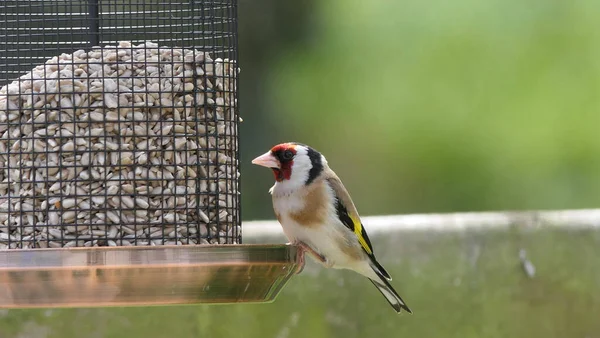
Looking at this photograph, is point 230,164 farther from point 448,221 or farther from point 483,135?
point 483,135

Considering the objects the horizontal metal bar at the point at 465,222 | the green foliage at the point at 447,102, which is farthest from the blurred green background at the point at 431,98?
the horizontal metal bar at the point at 465,222

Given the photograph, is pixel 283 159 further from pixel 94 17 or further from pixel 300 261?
pixel 94 17

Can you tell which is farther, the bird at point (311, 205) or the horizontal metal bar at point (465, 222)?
the horizontal metal bar at point (465, 222)

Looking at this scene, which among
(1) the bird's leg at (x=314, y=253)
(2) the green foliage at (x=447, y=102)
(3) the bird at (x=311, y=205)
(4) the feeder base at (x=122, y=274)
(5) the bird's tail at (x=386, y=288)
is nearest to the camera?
(4) the feeder base at (x=122, y=274)

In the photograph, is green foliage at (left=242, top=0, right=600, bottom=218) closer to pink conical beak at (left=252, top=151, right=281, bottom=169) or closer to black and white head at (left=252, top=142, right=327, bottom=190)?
black and white head at (left=252, top=142, right=327, bottom=190)

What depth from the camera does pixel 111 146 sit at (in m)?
5.37

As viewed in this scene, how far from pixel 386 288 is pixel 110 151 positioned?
2.55 meters

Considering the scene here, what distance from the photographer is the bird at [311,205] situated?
21.1ft

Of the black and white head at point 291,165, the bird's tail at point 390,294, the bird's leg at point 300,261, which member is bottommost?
the bird's tail at point 390,294

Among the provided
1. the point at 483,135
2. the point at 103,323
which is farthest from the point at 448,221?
the point at 483,135

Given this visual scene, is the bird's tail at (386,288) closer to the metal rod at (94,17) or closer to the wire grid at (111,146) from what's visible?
the wire grid at (111,146)

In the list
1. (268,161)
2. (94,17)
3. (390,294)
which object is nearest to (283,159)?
(268,161)

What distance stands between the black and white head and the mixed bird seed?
36.5 inches

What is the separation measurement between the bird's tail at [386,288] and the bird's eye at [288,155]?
944mm
